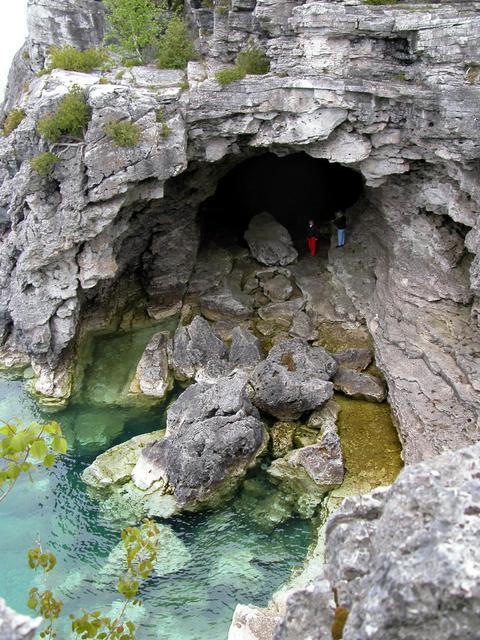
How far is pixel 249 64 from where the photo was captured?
21.0 meters

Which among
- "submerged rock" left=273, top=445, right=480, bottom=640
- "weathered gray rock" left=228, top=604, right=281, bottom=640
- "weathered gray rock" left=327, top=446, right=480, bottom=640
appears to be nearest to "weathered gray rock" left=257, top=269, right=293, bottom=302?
"weathered gray rock" left=228, top=604, right=281, bottom=640

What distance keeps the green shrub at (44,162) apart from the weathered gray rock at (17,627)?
1767 cm

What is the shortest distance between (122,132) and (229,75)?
4.62 meters

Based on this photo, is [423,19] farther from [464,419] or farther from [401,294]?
[464,419]

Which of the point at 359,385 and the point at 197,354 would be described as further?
the point at 197,354

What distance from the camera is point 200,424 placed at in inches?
770

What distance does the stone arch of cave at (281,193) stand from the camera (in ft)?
104

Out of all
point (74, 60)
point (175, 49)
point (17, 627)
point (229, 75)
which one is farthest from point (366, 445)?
point (74, 60)

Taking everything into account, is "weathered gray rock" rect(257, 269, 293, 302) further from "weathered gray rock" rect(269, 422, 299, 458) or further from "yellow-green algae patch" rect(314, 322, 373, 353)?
"weathered gray rock" rect(269, 422, 299, 458)

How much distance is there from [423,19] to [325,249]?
43.8ft

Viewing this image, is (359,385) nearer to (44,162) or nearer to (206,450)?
(206,450)

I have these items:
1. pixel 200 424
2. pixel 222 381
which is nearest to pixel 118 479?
pixel 200 424

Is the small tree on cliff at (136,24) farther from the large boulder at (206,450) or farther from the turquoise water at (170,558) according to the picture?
the turquoise water at (170,558)

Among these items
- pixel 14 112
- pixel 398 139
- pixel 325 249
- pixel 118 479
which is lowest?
pixel 118 479
